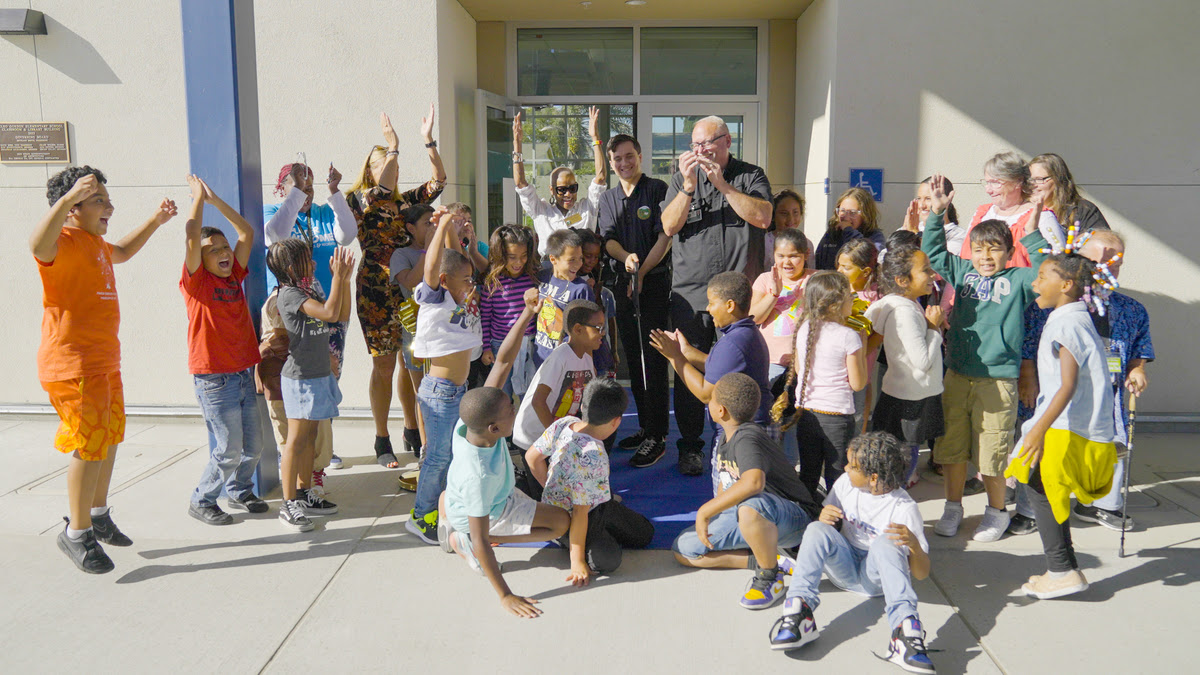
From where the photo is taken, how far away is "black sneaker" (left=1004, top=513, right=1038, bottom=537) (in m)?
4.08

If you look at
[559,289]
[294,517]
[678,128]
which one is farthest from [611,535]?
[678,128]

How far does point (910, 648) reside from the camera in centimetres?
289

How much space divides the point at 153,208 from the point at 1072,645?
6145 mm

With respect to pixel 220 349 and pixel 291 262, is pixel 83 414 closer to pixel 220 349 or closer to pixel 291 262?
pixel 220 349

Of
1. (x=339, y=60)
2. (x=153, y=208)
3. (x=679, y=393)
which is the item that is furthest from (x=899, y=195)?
(x=153, y=208)

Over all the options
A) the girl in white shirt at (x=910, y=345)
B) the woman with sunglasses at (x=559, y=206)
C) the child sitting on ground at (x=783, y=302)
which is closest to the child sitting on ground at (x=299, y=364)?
the woman with sunglasses at (x=559, y=206)

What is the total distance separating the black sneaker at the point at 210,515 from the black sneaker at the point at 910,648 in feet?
10.3

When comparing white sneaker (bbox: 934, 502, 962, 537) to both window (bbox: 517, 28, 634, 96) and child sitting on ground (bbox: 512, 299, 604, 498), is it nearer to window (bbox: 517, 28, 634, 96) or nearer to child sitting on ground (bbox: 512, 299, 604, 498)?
child sitting on ground (bbox: 512, 299, 604, 498)

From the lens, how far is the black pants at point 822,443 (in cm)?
386

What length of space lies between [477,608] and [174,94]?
182 inches

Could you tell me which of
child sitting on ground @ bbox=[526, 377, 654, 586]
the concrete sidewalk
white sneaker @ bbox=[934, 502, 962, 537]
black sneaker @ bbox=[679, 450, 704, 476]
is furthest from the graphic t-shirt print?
white sneaker @ bbox=[934, 502, 962, 537]

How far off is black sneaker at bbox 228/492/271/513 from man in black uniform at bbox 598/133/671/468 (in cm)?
206

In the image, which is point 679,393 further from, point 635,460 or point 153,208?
point 153,208

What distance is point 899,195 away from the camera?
5883 mm
